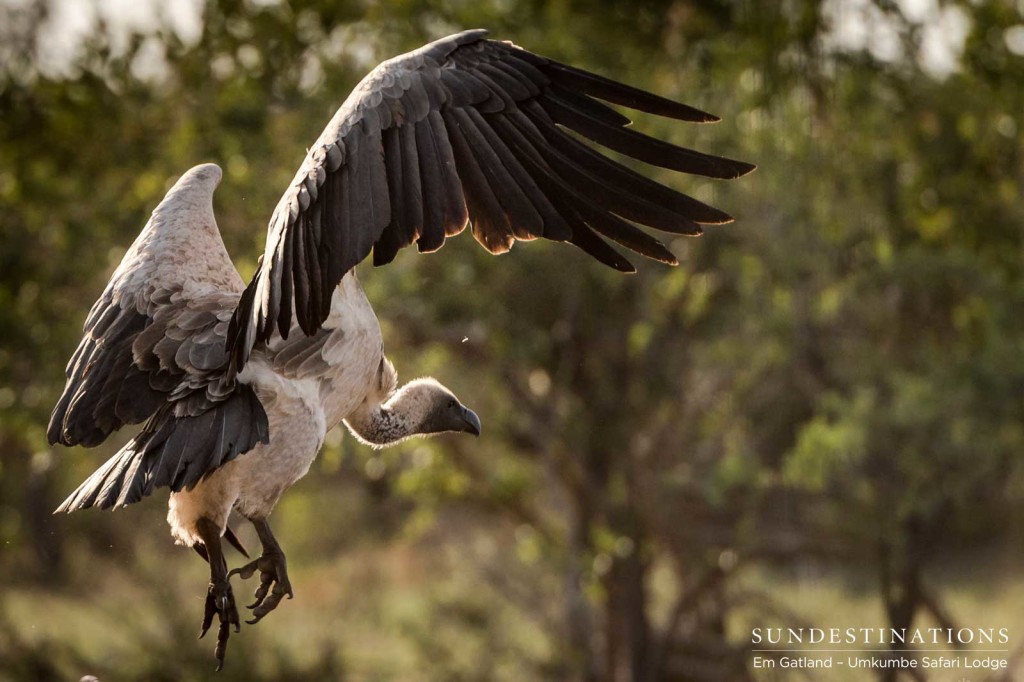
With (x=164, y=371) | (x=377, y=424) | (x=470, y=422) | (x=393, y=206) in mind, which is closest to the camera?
(x=393, y=206)

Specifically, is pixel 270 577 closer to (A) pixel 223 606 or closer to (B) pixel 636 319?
(A) pixel 223 606

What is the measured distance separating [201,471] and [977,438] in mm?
9159

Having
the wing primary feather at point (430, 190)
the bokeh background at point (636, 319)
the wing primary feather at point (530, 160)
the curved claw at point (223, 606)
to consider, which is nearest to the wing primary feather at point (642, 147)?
the wing primary feather at point (530, 160)

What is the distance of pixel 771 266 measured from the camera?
10.3m

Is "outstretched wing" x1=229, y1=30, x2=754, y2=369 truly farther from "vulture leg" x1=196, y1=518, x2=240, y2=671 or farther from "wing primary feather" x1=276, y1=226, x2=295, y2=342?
"vulture leg" x1=196, y1=518, x2=240, y2=671

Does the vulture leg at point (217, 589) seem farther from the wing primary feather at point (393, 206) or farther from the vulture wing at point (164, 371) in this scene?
the wing primary feather at point (393, 206)

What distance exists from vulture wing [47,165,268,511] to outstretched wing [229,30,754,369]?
211mm

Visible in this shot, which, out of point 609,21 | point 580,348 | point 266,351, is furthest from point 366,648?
point 266,351

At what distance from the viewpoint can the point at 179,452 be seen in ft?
12.9

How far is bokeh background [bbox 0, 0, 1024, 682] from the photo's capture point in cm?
962

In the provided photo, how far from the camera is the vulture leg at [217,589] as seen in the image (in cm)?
410

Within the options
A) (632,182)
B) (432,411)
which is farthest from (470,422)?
(632,182)

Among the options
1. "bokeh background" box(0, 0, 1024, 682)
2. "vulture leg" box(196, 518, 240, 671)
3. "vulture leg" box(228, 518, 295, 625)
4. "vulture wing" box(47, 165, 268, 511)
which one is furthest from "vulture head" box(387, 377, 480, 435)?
"bokeh background" box(0, 0, 1024, 682)

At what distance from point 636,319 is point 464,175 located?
7.13 meters
